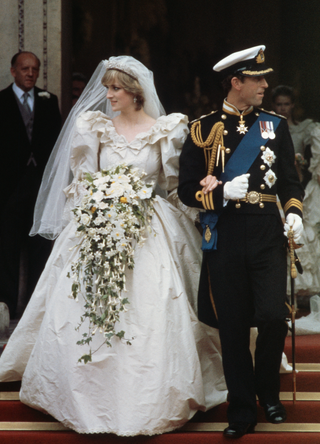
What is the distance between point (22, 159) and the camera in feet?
15.9

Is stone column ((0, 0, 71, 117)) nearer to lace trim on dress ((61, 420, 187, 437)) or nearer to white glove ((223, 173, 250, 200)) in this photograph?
white glove ((223, 173, 250, 200))

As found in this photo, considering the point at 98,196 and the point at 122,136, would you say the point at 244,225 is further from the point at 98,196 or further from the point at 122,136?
the point at 122,136

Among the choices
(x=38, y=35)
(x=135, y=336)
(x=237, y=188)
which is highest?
(x=38, y=35)

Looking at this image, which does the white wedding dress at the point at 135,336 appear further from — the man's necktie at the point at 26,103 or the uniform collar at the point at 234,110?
the man's necktie at the point at 26,103

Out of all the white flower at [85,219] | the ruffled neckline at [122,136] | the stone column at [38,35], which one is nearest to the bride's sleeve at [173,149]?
the ruffled neckline at [122,136]

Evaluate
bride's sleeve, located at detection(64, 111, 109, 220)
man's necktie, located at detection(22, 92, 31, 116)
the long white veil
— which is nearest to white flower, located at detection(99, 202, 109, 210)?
bride's sleeve, located at detection(64, 111, 109, 220)

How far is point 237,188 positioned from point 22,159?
2.32 m

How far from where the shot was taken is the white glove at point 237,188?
3111 mm

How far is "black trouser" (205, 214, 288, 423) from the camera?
3.11 meters

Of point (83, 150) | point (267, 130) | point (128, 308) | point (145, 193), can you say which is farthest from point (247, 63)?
point (128, 308)

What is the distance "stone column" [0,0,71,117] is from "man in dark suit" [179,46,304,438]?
87.6 inches

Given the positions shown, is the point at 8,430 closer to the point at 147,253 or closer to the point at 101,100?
the point at 147,253

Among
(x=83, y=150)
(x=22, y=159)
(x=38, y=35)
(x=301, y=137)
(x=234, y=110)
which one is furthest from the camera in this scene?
(x=301, y=137)

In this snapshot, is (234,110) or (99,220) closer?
(99,220)
